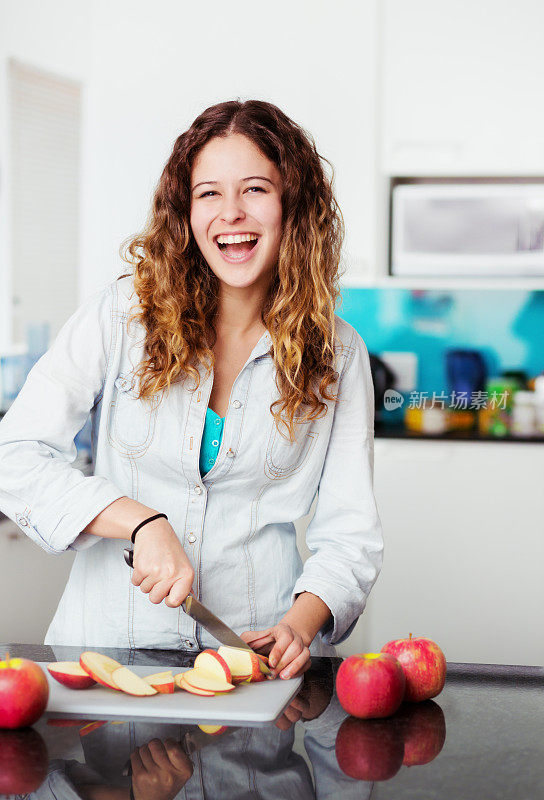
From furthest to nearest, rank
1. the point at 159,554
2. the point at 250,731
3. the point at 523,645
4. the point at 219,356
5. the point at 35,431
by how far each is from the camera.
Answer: the point at 523,645 < the point at 219,356 < the point at 35,431 < the point at 159,554 < the point at 250,731

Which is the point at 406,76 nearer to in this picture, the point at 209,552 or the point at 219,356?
the point at 219,356

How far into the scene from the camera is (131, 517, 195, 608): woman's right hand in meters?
1.10

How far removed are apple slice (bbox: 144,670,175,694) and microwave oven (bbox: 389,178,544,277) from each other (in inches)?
94.7

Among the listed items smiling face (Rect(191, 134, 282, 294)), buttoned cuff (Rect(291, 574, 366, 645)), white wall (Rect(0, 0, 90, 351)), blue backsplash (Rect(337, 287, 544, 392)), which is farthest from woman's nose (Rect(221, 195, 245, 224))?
white wall (Rect(0, 0, 90, 351))

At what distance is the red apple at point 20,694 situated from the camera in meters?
0.88

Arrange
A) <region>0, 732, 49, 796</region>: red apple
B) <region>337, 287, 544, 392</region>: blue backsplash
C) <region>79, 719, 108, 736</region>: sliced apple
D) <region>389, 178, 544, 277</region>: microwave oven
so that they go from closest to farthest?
<region>0, 732, 49, 796</region>: red apple → <region>79, 719, 108, 736</region>: sliced apple → <region>389, 178, 544, 277</region>: microwave oven → <region>337, 287, 544, 392</region>: blue backsplash

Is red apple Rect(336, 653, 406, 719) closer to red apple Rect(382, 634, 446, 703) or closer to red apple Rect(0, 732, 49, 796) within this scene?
red apple Rect(382, 634, 446, 703)

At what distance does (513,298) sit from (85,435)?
1.68m

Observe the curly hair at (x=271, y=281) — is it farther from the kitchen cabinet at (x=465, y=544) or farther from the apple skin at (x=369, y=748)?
the kitchen cabinet at (x=465, y=544)

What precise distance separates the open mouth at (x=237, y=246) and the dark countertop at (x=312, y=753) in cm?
60

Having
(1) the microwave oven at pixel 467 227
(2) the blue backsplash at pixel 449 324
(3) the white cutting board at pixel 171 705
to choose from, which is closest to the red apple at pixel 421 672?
(3) the white cutting board at pixel 171 705

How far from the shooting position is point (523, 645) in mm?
3072

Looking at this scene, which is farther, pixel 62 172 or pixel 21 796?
pixel 62 172

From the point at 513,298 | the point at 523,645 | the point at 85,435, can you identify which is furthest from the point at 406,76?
the point at 523,645
